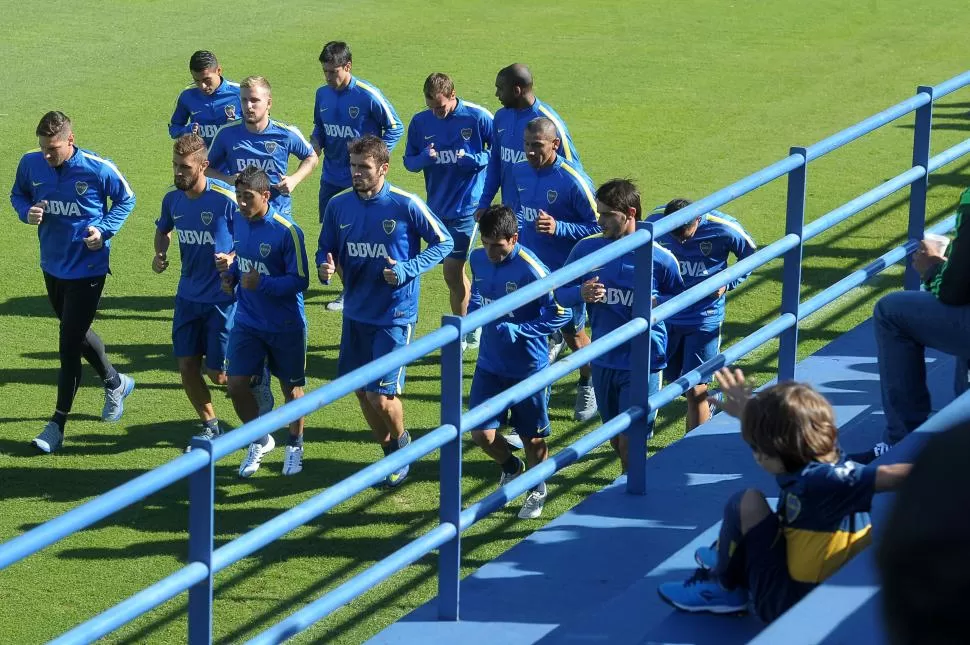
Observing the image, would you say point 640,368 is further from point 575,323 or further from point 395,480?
point 575,323

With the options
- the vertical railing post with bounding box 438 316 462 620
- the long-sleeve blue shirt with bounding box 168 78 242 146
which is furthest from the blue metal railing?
the long-sleeve blue shirt with bounding box 168 78 242 146

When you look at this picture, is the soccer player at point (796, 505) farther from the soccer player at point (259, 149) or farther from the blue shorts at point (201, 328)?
the soccer player at point (259, 149)

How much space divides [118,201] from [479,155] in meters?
2.68

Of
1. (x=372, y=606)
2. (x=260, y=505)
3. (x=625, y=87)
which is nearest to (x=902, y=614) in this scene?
(x=372, y=606)

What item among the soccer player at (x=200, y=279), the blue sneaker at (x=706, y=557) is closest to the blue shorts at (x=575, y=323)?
the soccer player at (x=200, y=279)

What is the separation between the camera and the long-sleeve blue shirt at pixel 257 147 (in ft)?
33.0

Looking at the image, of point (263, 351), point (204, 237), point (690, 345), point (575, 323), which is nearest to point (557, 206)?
point (575, 323)

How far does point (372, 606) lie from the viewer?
6406mm

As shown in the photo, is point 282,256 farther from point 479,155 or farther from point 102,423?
point 479,155

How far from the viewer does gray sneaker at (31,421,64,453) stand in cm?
821

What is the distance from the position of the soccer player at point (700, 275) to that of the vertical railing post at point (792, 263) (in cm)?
150

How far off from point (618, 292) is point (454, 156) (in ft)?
11.3

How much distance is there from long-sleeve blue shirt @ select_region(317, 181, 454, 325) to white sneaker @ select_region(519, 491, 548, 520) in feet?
4.35

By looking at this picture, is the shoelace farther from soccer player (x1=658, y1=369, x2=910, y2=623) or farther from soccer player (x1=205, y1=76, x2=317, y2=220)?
soccer player (x1=205, y1=76, x2=317, y2=220)
